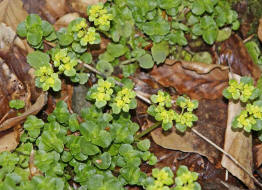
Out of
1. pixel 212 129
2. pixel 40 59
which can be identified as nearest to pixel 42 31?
pixel 40 59

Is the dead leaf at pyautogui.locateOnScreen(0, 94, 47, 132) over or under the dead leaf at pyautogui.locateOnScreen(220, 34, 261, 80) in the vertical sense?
over

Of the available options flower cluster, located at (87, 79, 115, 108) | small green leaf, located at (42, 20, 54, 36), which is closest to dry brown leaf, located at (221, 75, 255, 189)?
flower cluster, located at (87, 79, 115, 108)

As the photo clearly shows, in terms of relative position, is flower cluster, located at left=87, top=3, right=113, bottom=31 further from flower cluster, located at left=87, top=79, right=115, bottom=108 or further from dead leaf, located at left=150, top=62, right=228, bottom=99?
dead leaf, located at left=150, top=62, right=228, bottom=99

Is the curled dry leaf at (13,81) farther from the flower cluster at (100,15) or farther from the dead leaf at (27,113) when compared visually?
the flower cluster at (100,15)

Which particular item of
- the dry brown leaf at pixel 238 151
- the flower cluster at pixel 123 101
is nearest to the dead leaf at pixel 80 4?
the flower cluster at pixel 123 101

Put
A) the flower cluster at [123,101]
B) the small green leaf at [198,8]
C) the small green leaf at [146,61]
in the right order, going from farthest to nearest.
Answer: the small green leaf at [198,8] < the small green leaf at [146,61] < the flower cluster at [123,101]
